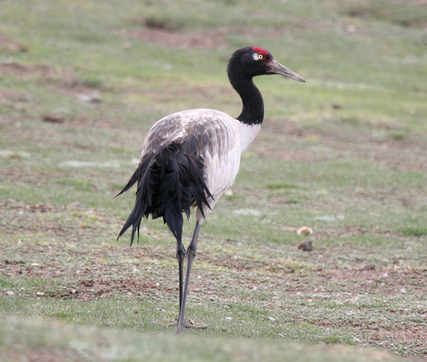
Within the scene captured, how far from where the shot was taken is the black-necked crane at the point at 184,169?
23.2 ft

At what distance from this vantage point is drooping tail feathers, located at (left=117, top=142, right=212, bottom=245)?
23.2 feet

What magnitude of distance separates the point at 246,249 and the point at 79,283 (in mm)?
2925

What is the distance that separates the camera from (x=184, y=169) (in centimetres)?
718

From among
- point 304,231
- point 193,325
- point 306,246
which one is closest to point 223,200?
point 304,231

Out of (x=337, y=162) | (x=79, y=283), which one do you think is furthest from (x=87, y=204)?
(x=337, y=162)

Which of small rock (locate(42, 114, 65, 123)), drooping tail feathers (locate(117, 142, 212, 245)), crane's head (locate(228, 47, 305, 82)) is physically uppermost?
crane's head (locate(228, 47, 305, 82))

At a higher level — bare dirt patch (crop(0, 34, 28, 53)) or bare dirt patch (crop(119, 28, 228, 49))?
bare dirt patch (crop(119, 28, 228, 49))

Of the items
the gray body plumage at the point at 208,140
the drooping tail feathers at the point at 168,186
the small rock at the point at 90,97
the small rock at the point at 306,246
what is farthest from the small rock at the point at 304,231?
the small rock at the point at 90,97

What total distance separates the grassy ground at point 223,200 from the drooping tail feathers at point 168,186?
99 centimetres

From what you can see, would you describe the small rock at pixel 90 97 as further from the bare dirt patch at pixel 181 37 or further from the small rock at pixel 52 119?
the bare dirt patch at pixel 181 37

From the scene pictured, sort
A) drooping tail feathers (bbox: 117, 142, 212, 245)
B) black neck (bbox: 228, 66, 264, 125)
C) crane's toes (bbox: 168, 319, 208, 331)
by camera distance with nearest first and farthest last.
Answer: drooping tail feathers (bbox: 117, 142, 212, 245)
crane's toes (bbox: 168, 319, 208, 331)
black neck (bbox: 228, 66, 264, 125)

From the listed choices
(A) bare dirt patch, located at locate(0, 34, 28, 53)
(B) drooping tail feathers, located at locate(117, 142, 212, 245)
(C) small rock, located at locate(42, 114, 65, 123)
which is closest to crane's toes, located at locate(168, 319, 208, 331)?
(B) drooping tail feathers, located at locate(117, 142, 212, 245)

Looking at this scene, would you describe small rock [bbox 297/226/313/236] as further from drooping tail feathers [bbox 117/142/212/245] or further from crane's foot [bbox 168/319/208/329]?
drooping tail feathers [bbox 117/142/212/245]

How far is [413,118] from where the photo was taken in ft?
69.2
